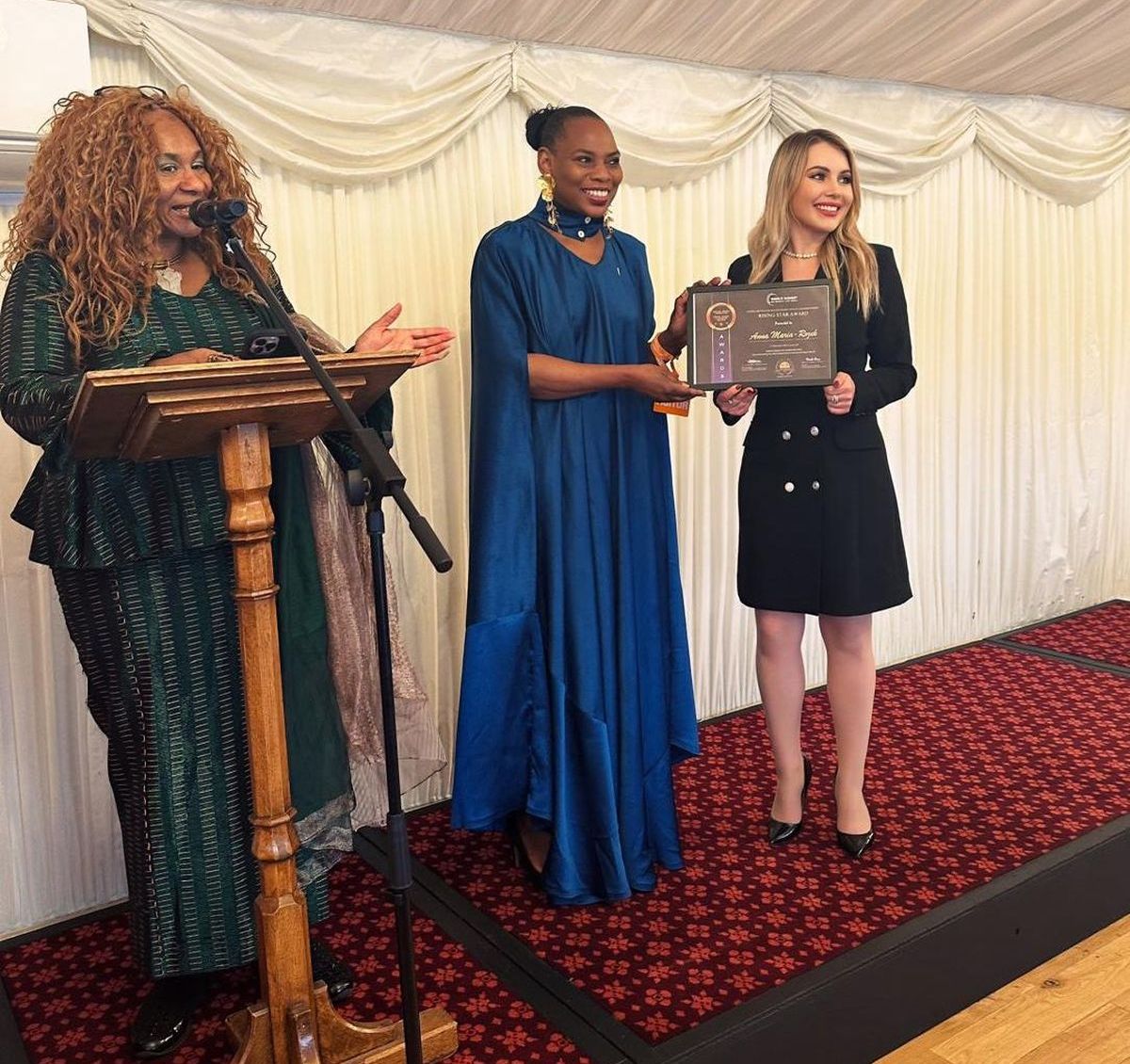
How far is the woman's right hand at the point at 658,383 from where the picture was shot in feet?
7.66

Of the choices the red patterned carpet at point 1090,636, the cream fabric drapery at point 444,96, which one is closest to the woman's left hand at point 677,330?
the cream fabric drapery at point 444,96

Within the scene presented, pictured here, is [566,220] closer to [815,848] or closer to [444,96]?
[444,96]

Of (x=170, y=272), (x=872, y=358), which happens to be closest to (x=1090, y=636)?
(x=872, y=358)

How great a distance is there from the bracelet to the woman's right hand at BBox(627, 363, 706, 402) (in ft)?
0.46

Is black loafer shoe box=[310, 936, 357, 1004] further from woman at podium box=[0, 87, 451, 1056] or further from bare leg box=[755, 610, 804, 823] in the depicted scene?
bare leg box=[755, 610, 804, 823]

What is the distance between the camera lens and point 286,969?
5.62 feet

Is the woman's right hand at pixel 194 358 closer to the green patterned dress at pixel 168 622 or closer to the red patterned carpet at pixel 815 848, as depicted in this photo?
the green patterned dress at pixel 168 622

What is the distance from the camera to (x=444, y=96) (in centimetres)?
298

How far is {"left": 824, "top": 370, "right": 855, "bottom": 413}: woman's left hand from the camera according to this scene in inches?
97.0

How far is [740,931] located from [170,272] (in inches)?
68.2

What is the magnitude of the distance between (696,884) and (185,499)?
57.2 inches

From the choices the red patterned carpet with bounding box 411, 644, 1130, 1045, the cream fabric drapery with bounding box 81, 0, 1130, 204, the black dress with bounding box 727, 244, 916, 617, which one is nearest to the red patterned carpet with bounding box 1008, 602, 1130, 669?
the red patterned carpet with bounding box 411, 644, 1130, 1045

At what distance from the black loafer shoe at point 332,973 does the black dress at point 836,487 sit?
48.6 inches

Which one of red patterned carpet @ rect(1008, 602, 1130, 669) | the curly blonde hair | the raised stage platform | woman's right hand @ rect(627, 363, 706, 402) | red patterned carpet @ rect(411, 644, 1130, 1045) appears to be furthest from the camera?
red patterned carpet @ rect(1008, 602, 1130, 669)
